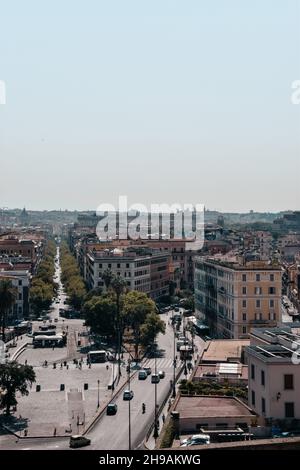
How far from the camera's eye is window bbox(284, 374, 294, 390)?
15.4 meters

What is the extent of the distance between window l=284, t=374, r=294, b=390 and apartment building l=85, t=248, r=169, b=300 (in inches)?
1450

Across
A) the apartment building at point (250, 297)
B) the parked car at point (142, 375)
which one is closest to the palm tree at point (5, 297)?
the apartment building at point (250, 297)

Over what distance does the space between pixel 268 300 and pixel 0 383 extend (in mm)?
15504

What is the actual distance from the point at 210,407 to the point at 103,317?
77.8ft

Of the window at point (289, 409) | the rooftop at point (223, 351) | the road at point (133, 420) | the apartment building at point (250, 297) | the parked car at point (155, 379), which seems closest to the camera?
the window at point (289, 409)

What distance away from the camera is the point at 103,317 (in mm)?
40344

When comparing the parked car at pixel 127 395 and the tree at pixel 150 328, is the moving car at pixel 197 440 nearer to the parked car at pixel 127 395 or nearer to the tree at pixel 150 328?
the parked car at pixel 127 395

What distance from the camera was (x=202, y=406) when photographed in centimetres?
1706

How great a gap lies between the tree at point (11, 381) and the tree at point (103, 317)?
1384cm

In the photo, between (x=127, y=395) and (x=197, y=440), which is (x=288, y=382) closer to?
(x=197, y=440)

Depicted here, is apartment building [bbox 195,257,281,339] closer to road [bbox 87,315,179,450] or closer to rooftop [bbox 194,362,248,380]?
road [bbox 87,315,179,450]

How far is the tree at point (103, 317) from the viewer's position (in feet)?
132

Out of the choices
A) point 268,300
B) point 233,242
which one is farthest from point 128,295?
point 233,242
